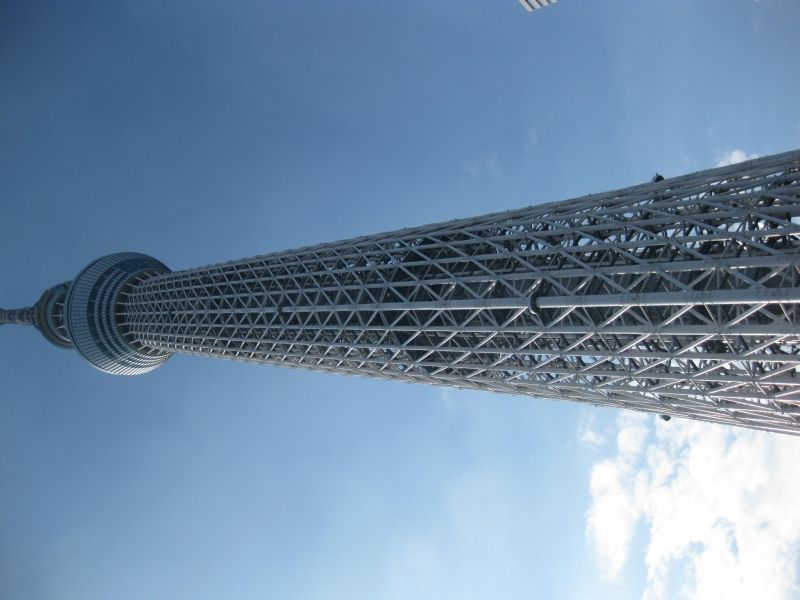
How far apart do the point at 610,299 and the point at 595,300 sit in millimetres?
785

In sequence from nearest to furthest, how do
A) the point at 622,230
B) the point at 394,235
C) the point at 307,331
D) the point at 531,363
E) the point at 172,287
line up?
the point at 622,230
the point at 531,363
the point at 394,235
the point at 307,331
the point at 172,287

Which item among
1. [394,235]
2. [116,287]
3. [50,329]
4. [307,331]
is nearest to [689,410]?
[394,235]

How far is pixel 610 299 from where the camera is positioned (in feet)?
88.2

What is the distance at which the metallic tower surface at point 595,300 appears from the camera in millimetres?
24734

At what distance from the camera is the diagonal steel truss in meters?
24.6

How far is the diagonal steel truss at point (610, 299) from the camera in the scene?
24578 millimetres

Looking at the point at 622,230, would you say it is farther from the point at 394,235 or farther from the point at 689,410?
the point at 394,235

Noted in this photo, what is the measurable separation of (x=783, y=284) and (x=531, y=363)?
794 inches

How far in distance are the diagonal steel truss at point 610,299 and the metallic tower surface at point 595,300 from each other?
0.38ft

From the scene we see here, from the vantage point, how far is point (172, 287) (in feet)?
Answer: 329

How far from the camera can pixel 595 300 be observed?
27.4m

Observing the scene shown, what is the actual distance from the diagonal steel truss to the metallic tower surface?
0.38 ft

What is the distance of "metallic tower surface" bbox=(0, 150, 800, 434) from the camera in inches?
974

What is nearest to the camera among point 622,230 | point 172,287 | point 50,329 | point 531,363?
point 622,230
